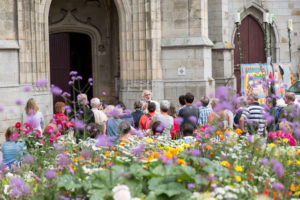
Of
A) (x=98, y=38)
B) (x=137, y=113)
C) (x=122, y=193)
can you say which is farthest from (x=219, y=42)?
(x=122, y=193)

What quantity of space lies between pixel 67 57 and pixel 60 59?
0.79ft

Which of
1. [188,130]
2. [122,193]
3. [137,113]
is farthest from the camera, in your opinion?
[137,113]

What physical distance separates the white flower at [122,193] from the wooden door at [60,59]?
41.8 ft

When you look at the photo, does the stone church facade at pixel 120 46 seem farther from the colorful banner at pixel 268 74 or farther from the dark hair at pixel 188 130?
the dark hair at pixel 188 130

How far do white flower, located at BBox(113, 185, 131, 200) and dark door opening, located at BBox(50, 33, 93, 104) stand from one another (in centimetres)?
1256

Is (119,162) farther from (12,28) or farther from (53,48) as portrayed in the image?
(53,48)

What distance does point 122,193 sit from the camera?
10.7 ft

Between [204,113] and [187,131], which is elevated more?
[204,113]

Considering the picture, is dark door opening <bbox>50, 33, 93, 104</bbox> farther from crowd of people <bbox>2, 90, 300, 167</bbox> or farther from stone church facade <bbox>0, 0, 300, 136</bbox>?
crowd of people <bbox>2, 90, 300, 167</bbox>

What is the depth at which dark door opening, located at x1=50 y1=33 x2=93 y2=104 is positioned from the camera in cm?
1590

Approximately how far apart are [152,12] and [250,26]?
24.9 ft

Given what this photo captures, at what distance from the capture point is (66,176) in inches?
149

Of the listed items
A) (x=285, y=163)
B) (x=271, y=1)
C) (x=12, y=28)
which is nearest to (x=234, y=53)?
(x=271, y=1)

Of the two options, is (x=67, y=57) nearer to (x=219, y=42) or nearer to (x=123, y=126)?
(x=219, y=42)
